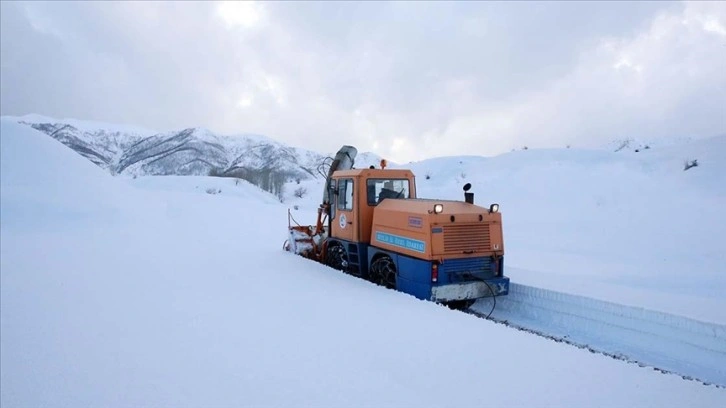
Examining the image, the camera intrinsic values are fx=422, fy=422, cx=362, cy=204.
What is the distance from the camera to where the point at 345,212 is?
9.23m

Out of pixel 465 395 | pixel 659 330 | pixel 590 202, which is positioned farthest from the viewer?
pixel 590 202

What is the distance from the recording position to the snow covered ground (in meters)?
3.86

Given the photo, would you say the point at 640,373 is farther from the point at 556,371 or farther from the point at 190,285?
the point at 190,285

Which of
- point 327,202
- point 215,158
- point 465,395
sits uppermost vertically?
point 215,158

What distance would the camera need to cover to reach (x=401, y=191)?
9.03 metres

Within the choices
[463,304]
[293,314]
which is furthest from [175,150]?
[293,314]

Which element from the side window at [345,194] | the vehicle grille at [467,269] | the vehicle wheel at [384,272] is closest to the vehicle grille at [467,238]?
the vehicle grille at [467,269]

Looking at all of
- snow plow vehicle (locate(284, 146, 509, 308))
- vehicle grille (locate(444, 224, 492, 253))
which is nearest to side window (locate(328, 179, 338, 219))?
snow plow vehicle (locate(284, 146, 509, 308))

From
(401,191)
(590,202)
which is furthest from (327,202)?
(590,202)

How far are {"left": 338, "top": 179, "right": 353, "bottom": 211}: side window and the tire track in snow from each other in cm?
331

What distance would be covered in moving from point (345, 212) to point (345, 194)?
396 mm

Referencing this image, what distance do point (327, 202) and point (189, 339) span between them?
5.60 metres

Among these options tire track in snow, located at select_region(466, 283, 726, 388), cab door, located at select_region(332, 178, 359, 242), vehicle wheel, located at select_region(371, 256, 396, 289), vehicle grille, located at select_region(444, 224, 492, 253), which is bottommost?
tire track in snow, located at select_region(466, 283, 726, 388)

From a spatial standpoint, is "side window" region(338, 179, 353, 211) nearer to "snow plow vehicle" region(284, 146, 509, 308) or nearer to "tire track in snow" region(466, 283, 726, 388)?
"snow plow vehicle" region(284, 146, 509, 308)
